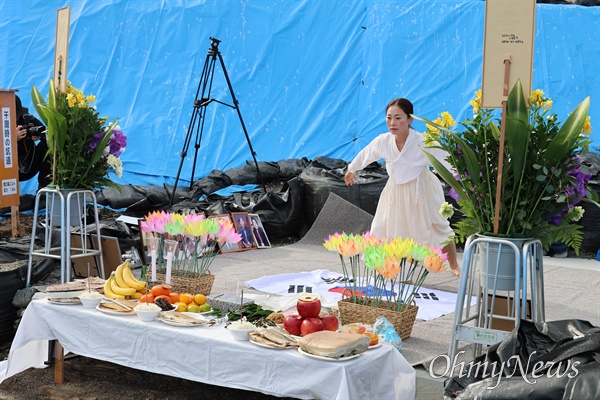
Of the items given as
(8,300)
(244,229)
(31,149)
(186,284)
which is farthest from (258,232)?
(186,284)

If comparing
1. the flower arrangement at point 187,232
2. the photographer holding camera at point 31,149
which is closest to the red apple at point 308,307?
the flower arrangement at point 187,232

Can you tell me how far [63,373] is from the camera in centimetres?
376

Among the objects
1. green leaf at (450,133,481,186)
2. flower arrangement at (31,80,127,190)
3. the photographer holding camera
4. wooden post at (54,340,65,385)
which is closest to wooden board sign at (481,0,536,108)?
green leaf at (450,133,481,186)

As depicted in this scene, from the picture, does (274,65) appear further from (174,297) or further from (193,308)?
(193,308)

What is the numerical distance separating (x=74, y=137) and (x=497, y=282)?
2643 mm

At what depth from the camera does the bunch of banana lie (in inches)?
138

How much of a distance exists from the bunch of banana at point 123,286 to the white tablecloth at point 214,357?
0.17 m

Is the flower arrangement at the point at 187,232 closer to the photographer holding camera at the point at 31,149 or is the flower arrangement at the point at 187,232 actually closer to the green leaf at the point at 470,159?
the green leaf at the point at 470,159

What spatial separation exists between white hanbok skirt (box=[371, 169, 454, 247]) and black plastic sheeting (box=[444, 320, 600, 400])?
3.38m

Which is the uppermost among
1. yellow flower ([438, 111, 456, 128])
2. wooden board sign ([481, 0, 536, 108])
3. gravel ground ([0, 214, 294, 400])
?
wooden board sign ([481, 0, 536, 108])

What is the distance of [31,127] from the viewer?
6824mm

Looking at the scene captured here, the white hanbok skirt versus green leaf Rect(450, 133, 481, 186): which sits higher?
green leaf Rect(450, 133, 481, 186)

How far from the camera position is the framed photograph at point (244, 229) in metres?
7.18

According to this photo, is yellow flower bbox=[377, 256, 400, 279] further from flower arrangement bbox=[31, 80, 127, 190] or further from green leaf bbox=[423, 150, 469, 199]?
flower arrangement bbox=[31, 80, 127, 190]
